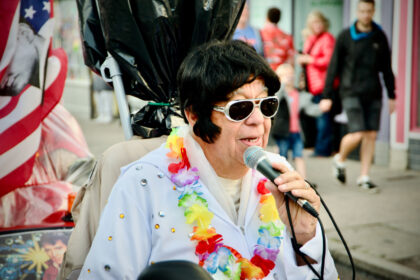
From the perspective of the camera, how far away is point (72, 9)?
21078mm

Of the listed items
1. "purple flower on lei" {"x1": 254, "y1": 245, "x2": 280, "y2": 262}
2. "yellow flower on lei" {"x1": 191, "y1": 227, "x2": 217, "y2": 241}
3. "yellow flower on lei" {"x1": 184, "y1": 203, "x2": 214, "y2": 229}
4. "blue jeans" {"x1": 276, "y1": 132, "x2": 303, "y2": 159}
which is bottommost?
"blue jeans" {"x1": 276, "y1": 132, "x2": 303, "y2": 159}

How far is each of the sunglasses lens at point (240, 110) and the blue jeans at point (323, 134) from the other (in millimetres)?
8537

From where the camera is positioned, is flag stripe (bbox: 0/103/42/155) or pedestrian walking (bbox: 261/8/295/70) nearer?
flag stripe (bbox: 0/103/42/155)

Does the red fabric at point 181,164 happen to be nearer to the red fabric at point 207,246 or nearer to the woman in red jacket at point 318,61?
the red fabric at point 207,246

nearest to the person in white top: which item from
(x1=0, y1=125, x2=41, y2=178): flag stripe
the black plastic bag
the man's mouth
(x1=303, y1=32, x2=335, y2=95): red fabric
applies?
the man's mouth

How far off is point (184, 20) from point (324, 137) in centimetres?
789

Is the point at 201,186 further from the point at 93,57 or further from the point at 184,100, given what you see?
the point at 93,57

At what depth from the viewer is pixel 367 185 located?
8.17 meters

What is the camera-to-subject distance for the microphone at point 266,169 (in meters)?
2.12

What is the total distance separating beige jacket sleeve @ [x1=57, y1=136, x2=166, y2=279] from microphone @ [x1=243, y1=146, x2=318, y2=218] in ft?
2.40

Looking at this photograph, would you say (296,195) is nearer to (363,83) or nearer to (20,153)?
(20,153)

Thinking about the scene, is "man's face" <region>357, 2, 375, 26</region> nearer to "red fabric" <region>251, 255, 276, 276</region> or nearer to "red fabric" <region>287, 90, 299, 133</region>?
"red fabric" <region>287, 90, 299, 133</region>

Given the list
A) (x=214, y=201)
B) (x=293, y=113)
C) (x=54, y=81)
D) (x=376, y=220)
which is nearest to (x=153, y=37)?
(x=54, y=81)

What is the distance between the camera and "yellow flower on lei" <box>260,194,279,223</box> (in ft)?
8.39
